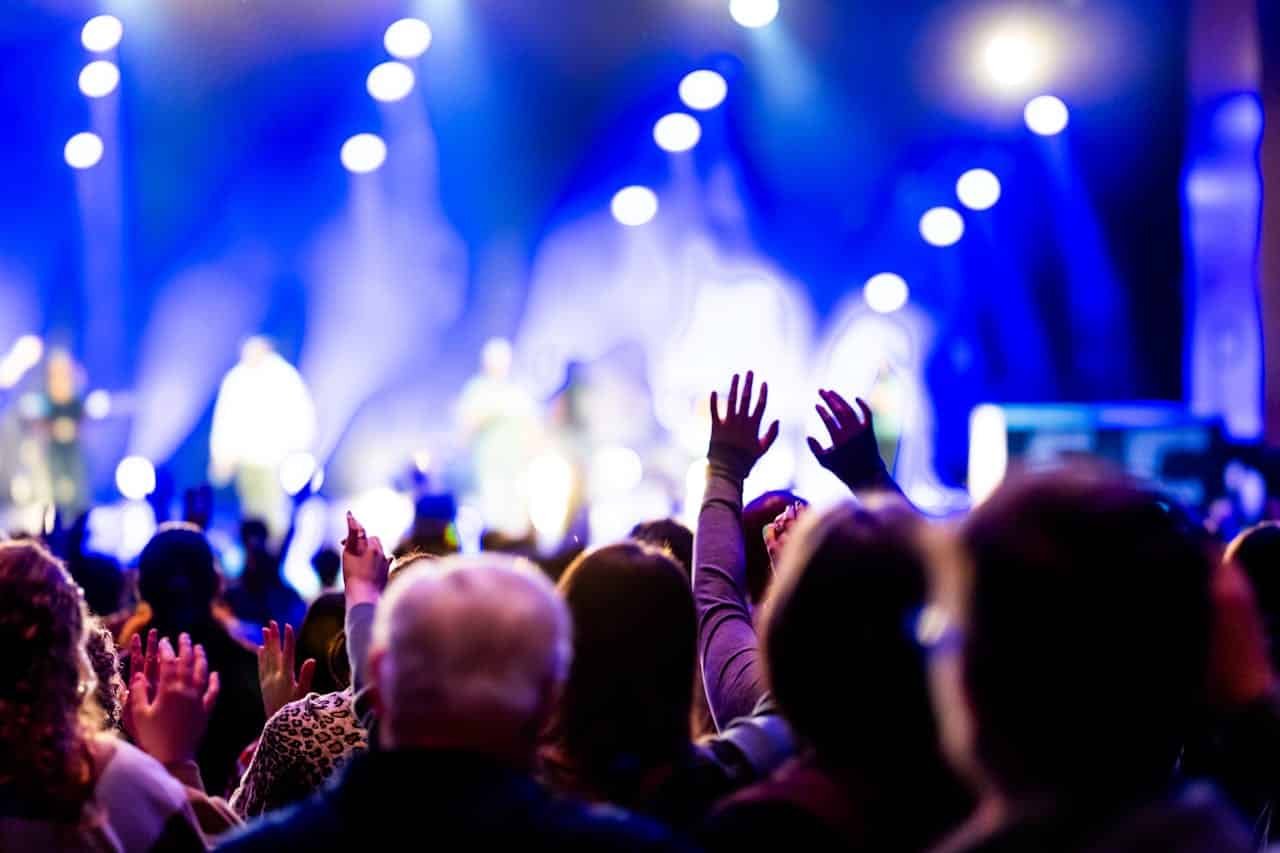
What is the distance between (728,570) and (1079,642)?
1.20 meters

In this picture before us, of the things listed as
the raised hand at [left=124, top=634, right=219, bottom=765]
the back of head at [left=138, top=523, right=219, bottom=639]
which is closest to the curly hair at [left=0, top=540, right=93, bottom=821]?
the raised hand at [left=124, top=634, right=219, bottom=765]

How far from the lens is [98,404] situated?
1136 cm

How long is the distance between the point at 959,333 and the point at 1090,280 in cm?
123

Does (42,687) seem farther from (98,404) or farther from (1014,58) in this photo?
(1014,58)

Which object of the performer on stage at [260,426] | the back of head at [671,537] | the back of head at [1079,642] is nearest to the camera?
the back of head at [1079,642]

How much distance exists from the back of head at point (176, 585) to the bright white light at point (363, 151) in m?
8.38

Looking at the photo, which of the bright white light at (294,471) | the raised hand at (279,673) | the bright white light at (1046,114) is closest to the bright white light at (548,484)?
the bright white light at (294,471)

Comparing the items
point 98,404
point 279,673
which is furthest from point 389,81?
point 279,673

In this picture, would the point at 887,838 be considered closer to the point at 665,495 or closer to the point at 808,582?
the point at 808,582

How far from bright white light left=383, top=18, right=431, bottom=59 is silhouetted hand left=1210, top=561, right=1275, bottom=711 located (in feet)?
32.7

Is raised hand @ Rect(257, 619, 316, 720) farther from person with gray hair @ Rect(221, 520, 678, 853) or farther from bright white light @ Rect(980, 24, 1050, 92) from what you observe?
bright white light @ Rect(980, 24, 1050, 92)

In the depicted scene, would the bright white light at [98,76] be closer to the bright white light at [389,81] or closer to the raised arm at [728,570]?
the bright white light at [389,81]

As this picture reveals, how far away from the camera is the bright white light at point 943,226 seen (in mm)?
12289

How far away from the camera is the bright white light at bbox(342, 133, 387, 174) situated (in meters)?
11.7
